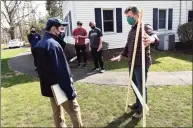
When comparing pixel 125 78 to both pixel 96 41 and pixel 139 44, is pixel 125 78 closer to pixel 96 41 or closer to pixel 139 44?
pixel 96 41

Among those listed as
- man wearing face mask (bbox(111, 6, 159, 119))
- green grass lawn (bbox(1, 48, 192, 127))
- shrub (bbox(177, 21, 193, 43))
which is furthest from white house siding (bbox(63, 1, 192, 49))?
man wearing face mask (bbox(111, 6, 159, 119))

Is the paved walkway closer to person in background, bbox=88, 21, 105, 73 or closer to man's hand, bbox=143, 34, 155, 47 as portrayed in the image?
person in background, bbox=88, 21, 105, 73

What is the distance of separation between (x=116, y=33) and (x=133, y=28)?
925cm

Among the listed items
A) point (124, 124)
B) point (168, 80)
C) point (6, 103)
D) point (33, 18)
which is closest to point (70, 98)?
point (124, 124)

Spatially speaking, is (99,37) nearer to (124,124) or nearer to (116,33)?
(124,124)

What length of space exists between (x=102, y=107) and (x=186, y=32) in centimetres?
1053


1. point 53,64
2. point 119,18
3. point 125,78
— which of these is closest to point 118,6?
point 119,18

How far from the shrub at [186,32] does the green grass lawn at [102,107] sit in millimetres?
8138

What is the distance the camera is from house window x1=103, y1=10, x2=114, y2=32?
12.5 metres

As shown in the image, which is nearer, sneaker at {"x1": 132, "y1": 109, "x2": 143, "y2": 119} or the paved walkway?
sneaker at {"x1": 132, "y1": 109, "x2": 143, "y2": 119}

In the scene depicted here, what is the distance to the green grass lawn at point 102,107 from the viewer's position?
3.86 m

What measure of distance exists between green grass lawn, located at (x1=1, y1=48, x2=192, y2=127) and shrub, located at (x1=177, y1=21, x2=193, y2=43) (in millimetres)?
8138

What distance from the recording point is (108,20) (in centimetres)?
1252

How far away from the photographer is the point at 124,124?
12.2 ft
